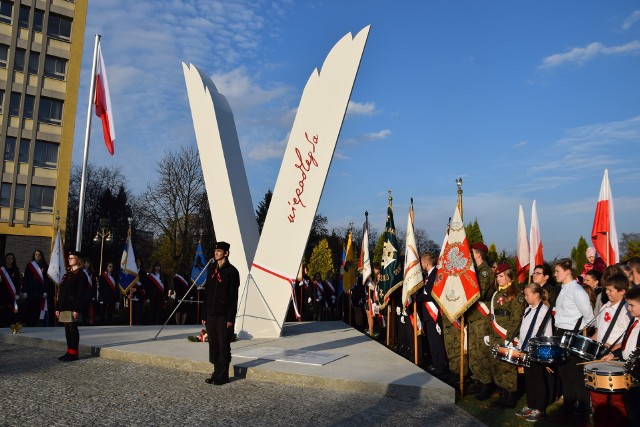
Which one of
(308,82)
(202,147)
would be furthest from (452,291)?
(202,147)

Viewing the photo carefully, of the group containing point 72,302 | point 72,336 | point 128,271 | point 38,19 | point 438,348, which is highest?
point 38,19

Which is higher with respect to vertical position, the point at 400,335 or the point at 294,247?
the point at 294,247

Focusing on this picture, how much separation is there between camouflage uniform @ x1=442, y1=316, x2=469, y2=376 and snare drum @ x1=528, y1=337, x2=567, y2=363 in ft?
8.86

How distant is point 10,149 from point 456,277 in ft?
115

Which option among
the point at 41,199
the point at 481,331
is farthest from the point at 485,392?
the point at 41,199

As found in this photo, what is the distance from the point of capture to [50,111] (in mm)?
35750

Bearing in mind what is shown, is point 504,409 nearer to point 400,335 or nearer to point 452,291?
point 452,291

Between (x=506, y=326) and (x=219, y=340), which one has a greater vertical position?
(x=506, y=326)

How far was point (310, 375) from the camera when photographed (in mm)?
7488

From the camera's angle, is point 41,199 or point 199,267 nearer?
point 199,267

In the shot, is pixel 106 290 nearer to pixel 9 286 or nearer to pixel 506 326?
pixel 9 286

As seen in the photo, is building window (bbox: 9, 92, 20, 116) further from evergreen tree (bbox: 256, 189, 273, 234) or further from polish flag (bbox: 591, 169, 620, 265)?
polish flag (bbox: 591, 169, 620, 265)

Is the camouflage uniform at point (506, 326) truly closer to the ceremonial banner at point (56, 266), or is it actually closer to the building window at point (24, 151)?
the ceremonial banner at point (56, 266)

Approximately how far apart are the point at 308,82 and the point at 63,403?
8024 mm
